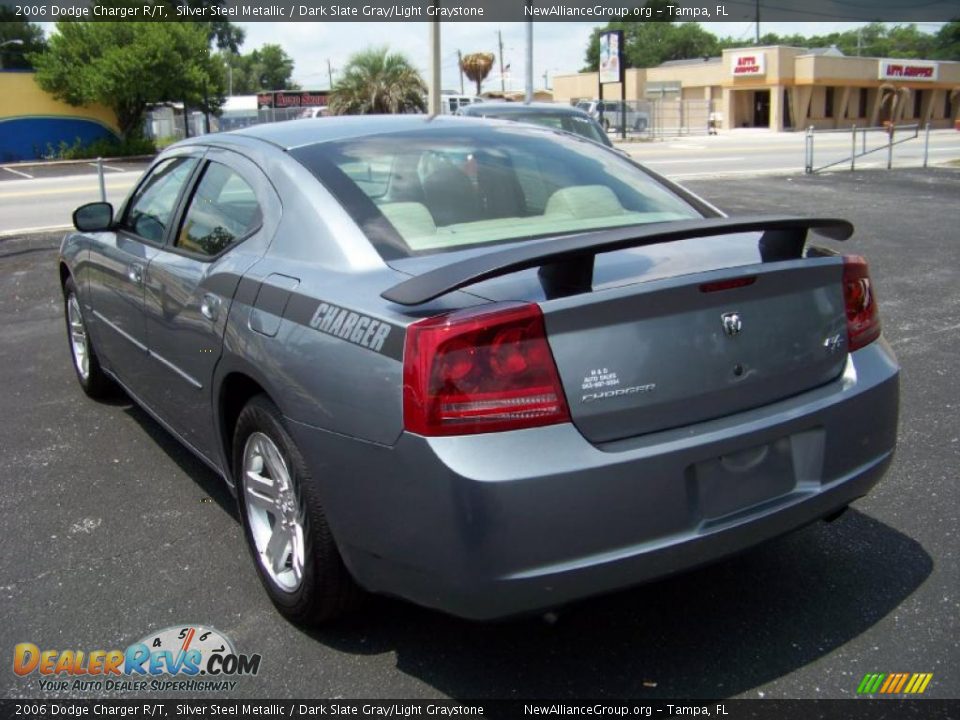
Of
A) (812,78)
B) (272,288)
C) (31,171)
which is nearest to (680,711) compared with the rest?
(272,288)

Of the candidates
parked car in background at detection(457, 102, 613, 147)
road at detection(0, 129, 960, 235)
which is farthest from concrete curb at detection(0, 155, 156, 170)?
parked car in background at detection(457, 102, 613, 147)

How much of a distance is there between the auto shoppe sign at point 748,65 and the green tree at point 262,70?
6431cm

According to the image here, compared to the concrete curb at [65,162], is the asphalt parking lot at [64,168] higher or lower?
lower

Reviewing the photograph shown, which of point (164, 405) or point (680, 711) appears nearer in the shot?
point (680, 711)

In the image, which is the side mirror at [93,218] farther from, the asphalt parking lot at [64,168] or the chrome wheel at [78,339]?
the asphalt parking lot at [64,168]

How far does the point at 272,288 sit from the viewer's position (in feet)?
9.97

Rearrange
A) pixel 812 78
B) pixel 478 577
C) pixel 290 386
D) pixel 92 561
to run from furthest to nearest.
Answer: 1. pixel 812 78
2. pixel 92 561
3. pixel 290 386
4. pixel 478 577

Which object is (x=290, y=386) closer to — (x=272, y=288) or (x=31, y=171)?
(x=272, y=288)

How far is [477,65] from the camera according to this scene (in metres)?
60.2

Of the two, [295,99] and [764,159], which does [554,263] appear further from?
[295,99]

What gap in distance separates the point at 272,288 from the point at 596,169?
149 cm

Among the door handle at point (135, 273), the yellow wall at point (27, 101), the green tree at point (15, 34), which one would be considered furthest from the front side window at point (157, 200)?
the green tree at point (15, 34)

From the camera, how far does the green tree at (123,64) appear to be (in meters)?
34.2

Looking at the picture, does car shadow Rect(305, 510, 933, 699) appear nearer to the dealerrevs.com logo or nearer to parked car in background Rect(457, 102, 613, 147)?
the dealerrevs.com logo
